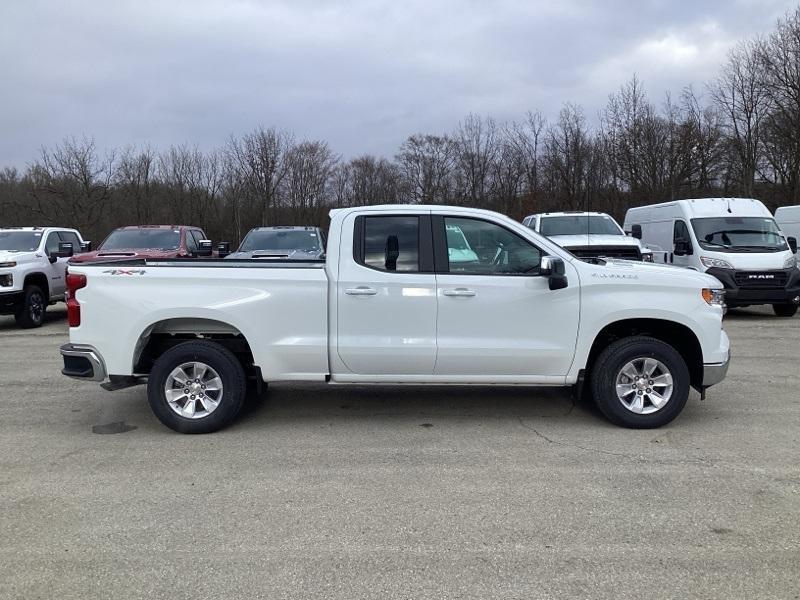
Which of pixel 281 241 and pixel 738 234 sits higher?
pixel 738 234

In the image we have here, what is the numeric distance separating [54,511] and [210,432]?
1.63m

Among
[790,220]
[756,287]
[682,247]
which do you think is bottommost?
[756,287]

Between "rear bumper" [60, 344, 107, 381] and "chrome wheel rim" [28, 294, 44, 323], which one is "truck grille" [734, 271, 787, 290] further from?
"chrome wheel rim" [28, 294, 44, 323]

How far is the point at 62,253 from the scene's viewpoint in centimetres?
1328

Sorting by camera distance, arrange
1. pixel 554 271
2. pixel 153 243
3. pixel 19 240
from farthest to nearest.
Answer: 1. pixel 19 240
2. pixel 153 243
3. pixel 554 271

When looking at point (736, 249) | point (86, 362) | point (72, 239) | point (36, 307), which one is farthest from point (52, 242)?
point (736, 249)

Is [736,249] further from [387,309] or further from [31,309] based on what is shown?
[31,309]

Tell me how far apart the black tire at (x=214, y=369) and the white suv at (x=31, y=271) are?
28.9 feet

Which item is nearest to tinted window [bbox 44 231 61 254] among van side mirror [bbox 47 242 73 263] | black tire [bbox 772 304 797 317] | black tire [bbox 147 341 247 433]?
van side mirror [bbox 47 242 73 263]

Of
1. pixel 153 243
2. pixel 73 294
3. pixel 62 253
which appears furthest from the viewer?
pixel 153 243

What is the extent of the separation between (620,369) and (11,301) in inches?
464

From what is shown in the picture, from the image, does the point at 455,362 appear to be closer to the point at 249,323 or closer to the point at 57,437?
the point at 249,323

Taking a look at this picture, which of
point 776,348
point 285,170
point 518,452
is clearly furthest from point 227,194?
point 518,452

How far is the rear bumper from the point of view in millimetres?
5500
